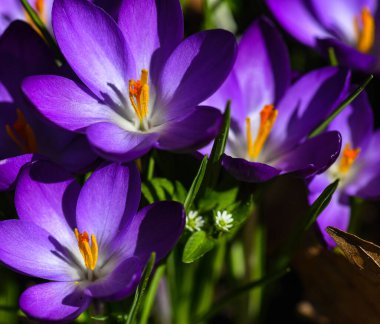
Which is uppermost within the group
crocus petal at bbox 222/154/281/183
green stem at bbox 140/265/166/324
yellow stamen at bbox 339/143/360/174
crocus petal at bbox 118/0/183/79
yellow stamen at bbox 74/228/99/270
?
crocus petal at bbox 118/0/183/79

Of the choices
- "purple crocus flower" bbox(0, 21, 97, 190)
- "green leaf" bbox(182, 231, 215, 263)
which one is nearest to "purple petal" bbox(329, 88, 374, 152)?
"green leaf" bbox(182, 231, 215, 263)

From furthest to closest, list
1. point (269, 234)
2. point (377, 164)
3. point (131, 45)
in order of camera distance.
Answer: point (269, 234)
point (377, 164)
point (131, 45)

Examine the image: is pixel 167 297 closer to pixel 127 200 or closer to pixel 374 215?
pixel 127 200

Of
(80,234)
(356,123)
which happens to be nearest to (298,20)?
(356,123)

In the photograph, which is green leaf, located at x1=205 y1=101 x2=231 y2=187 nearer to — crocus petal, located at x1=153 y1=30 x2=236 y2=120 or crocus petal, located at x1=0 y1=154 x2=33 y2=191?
crocus petal, located at x1=153 y1=30 x2=236 y2=120

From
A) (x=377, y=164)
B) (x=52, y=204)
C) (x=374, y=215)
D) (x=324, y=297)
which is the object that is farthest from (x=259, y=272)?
(x=52, y=204)

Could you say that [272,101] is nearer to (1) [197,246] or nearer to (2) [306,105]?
(2) [306,105]
